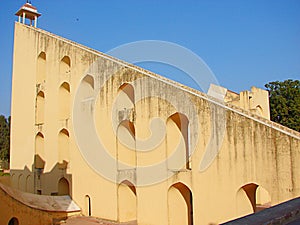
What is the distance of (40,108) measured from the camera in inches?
556

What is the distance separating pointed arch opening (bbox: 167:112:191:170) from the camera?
8.30m

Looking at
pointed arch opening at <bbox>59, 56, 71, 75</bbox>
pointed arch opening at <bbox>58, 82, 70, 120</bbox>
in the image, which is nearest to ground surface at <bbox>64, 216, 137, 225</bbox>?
pointed arch opening at <bbox>58, 82, 70, 120</bbox>

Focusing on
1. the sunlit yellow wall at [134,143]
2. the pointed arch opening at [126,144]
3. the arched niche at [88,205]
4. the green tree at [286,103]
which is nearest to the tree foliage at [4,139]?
the sunlit yellow wall at [134,143]

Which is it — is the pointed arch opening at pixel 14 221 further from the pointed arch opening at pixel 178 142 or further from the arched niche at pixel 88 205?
the pointed arch opening at pixel 178 142

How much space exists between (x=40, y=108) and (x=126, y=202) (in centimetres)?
660

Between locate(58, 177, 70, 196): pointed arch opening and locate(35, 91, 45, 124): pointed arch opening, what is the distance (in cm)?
301

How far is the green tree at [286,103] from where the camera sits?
20031mm

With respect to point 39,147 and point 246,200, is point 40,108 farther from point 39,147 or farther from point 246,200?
point 246,200

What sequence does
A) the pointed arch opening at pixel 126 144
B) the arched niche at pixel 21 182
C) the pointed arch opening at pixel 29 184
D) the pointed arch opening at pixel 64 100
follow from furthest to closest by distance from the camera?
the arched niche at pixel 21 182 → the pointed arch opening at pixel 29 184 → the pointed arch opening at pixel 64 100 → the pointed arch opening at pixel 126 144

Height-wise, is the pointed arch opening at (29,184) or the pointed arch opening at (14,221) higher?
the pointed arch opening at (29,184)

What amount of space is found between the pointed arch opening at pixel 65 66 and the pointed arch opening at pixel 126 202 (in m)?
5.33

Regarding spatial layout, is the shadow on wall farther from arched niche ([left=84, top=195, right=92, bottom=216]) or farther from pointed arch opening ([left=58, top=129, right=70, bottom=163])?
arched niche ([left=84, top=195, right=92, bottom=216])

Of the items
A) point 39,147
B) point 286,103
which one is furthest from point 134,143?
point 286,103

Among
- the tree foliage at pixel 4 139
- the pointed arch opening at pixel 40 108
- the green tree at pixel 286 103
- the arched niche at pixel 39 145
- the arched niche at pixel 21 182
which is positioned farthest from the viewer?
the tree foliage at pixel 4 139
